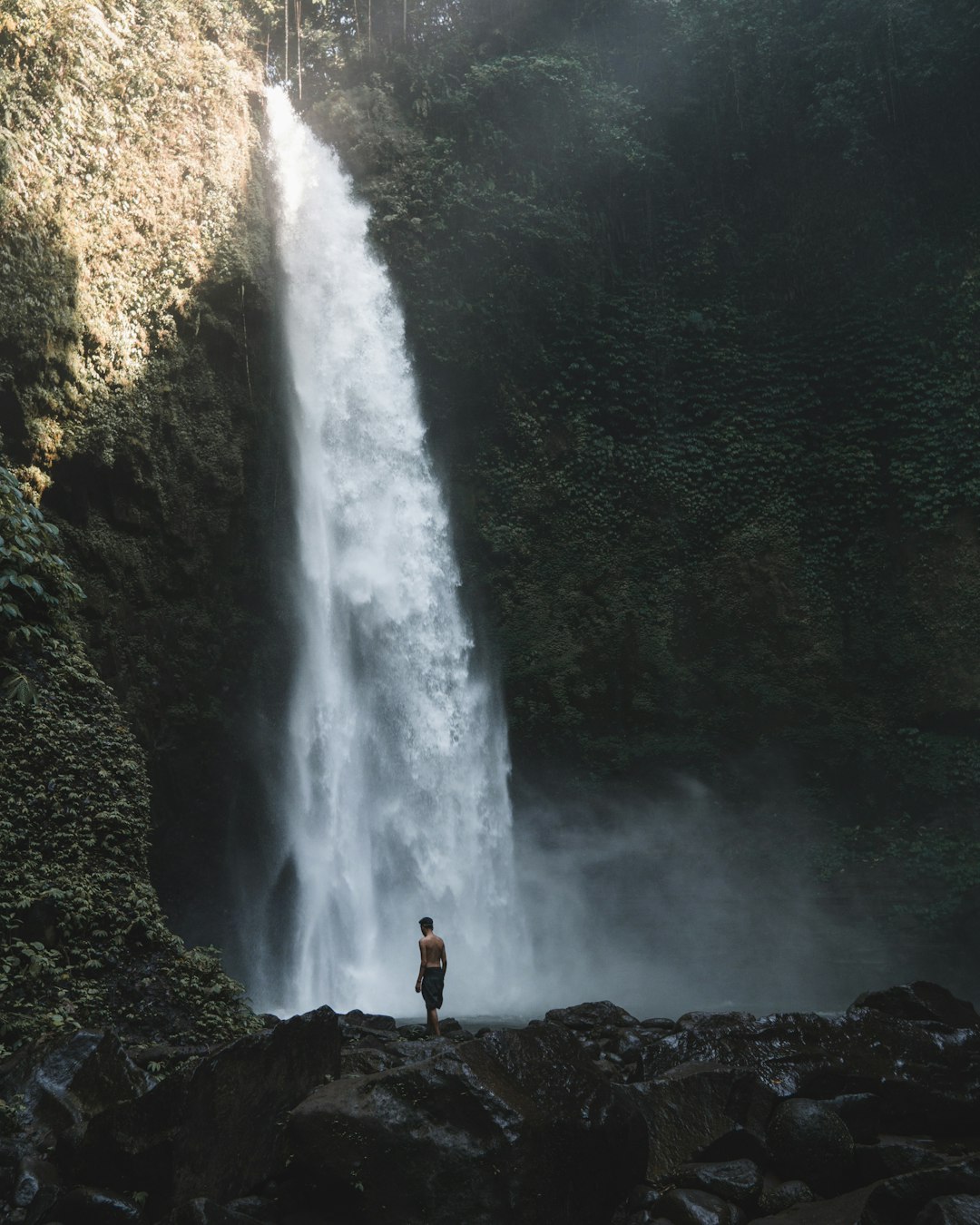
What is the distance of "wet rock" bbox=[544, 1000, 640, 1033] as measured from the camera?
28.0 feet

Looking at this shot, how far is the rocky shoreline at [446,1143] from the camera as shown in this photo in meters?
3.99

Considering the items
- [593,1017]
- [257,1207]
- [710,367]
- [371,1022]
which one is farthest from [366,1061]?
[710,367]

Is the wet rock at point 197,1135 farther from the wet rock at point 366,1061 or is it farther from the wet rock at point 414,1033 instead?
the wet rock at point 414,1033

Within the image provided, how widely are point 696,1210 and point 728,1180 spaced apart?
1.23ft

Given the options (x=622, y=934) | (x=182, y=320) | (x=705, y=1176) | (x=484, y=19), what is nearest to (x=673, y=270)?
(x=484, y=19)

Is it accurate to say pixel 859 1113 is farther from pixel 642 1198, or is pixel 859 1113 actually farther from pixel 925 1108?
pixel 642 1198

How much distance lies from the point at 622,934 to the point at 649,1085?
9949mm

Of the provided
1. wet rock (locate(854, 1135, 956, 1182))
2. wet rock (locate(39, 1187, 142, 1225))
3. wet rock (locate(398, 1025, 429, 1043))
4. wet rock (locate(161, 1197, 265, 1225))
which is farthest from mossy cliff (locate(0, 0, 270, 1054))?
wet rock (locate(854, 1135, 956, 1182))

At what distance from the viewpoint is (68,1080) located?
484 cm

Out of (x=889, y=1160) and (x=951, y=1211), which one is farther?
(x=889, y=1160)

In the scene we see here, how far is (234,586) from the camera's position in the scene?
13.1 metres

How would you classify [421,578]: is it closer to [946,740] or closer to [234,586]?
[234,586]

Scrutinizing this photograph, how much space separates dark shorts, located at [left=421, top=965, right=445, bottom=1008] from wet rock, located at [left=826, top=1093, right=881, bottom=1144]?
333 centimetres

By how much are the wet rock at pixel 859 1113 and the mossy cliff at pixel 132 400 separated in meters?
4.73
